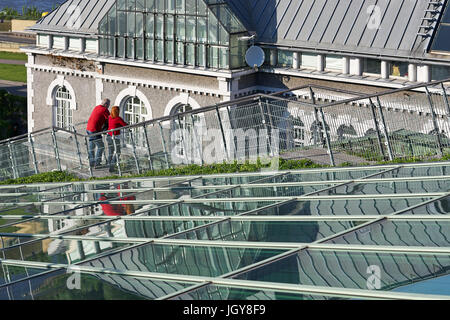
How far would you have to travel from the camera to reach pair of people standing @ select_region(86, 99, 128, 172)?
19.1 meters

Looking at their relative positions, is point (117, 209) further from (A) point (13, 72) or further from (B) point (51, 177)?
(A) point (13, 72)

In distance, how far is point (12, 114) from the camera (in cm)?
4306

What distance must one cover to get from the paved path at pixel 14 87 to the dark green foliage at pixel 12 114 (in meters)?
9.03

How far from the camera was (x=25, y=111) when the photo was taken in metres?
43.6

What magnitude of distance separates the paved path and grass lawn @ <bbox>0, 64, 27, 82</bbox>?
72.9 inches

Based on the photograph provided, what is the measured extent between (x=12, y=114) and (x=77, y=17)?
12.4m

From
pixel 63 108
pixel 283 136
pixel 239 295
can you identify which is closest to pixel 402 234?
pixel 239 295

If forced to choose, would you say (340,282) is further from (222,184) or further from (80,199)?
(80,199)

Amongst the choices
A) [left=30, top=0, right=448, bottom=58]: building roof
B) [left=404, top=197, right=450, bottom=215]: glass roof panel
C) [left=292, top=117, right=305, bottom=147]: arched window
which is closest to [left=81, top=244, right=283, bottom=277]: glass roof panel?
[left=404, top=197, right=450, bottom=215]: glass roof panel

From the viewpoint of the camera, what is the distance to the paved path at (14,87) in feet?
174

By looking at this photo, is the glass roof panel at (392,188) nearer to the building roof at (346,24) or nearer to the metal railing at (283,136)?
the metal railing at (283,136)

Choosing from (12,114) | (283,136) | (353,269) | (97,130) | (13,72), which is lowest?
(353,269)
